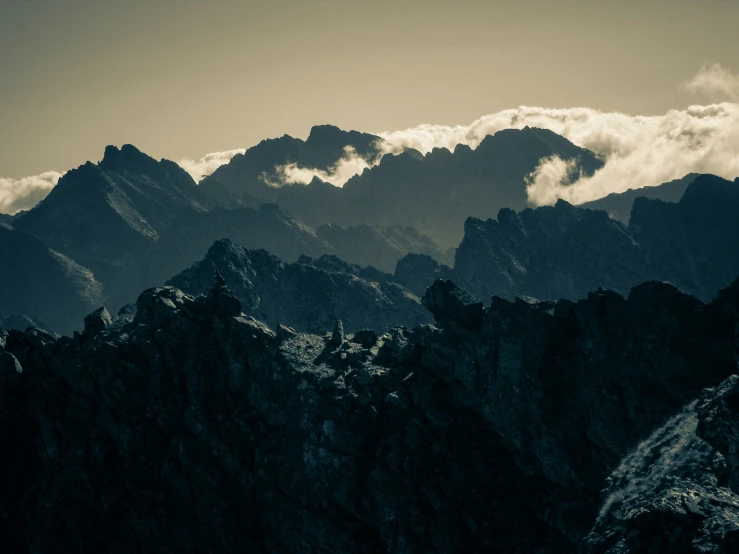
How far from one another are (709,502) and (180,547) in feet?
207

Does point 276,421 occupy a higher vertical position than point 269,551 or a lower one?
higher

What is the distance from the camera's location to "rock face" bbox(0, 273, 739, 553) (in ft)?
261

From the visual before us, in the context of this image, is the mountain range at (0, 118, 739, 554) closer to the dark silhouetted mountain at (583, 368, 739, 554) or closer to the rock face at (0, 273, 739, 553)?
the rock face at (0, 273, 739, 553)

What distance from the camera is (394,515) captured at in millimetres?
81875

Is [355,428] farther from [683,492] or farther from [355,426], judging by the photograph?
[683,492]

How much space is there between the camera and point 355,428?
90875mm

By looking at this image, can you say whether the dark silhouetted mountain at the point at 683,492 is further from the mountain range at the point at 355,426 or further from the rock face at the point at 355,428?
the rock face at the point at 355,428

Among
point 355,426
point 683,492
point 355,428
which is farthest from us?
point 355,426

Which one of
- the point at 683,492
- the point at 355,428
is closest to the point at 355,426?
the point at 355,428

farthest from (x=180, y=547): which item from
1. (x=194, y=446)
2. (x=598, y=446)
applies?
(x=598, y=446)

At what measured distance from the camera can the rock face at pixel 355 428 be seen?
79562mm

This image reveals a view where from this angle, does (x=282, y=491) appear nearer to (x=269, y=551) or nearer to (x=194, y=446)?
(x=269, y=551)

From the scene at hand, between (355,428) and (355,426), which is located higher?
(355,426)

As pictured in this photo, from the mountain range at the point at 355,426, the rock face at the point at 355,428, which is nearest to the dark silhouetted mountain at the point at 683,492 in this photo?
the mountain range at the point at 355,426
